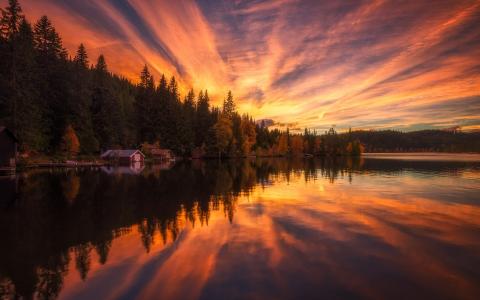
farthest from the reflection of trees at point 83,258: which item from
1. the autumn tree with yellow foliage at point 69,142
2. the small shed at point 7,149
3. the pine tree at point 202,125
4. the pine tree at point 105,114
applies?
the pine tree at point 202,125

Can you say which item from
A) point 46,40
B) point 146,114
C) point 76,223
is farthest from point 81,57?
point 76,223

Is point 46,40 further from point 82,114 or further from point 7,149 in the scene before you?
point 7,149

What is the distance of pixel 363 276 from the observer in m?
9.66

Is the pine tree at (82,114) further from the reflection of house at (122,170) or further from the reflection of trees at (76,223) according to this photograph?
the reflection of trees at (76,223)

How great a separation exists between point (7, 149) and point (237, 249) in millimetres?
51831

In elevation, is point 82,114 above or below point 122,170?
above

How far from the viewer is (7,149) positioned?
46.7 metres

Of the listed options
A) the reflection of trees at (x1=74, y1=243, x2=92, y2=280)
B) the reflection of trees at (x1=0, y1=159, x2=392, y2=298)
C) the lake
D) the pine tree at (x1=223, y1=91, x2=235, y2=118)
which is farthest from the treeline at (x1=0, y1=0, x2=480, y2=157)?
the reflection of trees at (x1=74, y1=243, x2=92, y2=280)

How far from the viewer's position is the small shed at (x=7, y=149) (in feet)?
150

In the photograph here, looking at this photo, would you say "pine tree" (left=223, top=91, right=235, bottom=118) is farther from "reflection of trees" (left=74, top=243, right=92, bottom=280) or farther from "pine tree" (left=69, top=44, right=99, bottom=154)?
"reflection of trees" (left=74, top=243, right=92, bottom=280)

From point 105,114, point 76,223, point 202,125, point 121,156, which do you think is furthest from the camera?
point 202,125

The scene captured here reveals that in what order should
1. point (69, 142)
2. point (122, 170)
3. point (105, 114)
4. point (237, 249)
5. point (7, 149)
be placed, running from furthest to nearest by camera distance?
point (105, 114), point (69, 142), point (122, 170), point (7, 149), point (237, 249)

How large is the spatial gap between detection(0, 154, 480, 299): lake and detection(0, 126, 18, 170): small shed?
31.6 m

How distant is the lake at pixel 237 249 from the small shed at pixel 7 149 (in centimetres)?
3164
